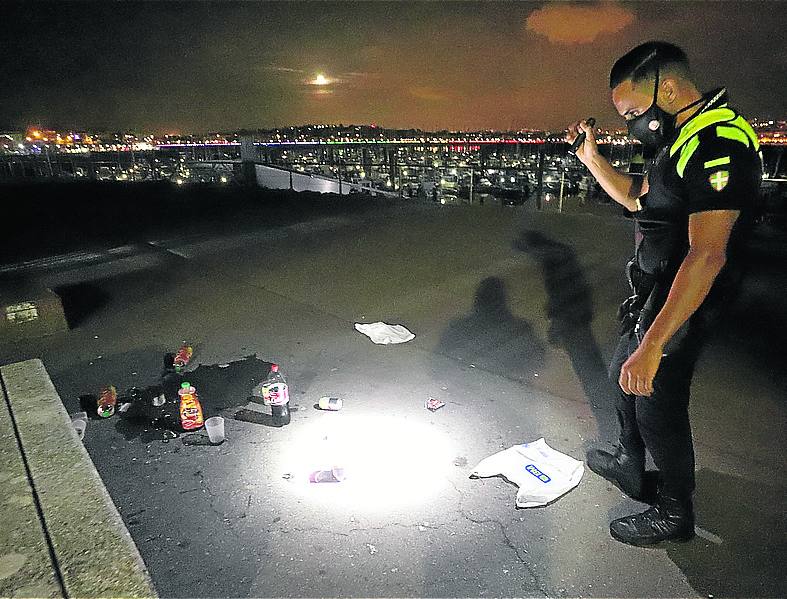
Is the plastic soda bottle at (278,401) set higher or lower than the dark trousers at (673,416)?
lower

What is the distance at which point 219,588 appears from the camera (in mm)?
2166

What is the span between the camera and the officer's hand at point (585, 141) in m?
2.71

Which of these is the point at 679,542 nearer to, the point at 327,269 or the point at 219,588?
the point at 219,588

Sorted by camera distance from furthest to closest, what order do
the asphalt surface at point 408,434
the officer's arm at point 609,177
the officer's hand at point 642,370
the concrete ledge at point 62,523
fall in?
the officer's arm at point 609,177
the asphalt surface at point 408,434
the officer's hand at point 642,370
the concrete ledge at point 62,523

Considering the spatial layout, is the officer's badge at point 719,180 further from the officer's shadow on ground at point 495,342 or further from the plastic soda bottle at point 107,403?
the plastic soda bottle at point 107,403

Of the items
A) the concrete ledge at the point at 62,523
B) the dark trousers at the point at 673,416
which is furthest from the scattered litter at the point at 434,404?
the concrete ledge at the point at 62,523

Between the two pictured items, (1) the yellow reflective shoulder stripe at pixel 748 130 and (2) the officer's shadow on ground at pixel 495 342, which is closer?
(1) the yellow reflective shoulder stripe at pixel 748 130

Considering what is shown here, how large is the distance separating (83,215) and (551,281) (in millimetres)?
11493

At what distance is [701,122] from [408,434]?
249cm

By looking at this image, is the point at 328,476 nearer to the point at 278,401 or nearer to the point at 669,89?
the point at 278,401

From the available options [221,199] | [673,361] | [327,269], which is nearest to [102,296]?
[327,269]

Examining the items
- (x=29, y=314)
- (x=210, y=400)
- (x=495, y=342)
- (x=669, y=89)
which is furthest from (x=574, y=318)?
(x=29, y=314)

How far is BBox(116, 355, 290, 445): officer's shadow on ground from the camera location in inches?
134

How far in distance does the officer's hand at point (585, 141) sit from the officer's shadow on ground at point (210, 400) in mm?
2744
